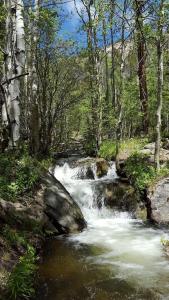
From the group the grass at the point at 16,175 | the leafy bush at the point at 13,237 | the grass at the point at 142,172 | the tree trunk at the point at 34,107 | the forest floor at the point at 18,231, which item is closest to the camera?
the forest floor at the point at 18,231

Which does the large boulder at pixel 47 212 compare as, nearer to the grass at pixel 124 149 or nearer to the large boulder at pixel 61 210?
the large boulder at pixel 61 210

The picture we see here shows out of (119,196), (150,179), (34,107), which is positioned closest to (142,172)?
(150,179)

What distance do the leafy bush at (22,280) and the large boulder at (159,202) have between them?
17.7 ft

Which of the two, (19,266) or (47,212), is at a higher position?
(47,212)

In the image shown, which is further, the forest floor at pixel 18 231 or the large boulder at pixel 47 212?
the large boulder at pixel 47 212

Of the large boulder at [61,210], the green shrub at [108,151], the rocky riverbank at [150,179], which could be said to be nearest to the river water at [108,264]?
the large boulder at [61,210]

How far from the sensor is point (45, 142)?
18938 mm

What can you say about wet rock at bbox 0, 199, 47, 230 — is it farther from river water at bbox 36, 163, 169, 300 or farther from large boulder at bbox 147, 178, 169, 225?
large boulder at bbox 147, 178, 169, 225

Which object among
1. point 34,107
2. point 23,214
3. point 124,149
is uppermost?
point 34,107

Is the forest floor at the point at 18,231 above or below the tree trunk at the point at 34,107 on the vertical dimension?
below

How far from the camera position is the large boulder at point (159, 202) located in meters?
11.4

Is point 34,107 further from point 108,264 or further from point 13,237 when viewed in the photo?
point 108,264

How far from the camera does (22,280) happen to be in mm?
6289

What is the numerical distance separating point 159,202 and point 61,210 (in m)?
3.23
